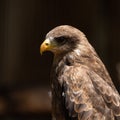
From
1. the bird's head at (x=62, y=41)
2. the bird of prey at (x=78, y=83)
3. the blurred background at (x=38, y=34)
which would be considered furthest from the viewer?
the blurred background at (x=38, y=34)

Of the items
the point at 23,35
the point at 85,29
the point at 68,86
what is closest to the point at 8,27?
the point at 23,35

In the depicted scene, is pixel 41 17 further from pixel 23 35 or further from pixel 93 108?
pixel 93 108

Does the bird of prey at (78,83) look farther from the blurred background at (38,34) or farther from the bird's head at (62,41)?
the blurred background at (38,34)

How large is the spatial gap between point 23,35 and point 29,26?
0.16m

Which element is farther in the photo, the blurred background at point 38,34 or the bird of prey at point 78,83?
the blurred background at point 38,34

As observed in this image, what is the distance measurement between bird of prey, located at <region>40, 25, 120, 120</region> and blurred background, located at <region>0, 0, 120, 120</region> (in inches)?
149

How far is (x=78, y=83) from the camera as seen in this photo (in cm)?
952

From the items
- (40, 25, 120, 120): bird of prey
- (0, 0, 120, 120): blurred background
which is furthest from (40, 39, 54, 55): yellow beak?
(0, 0, 120, 120): blurred background

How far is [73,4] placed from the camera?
1398 centimetres

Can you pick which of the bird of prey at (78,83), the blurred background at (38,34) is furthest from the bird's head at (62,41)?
the blurred background at (38,34)

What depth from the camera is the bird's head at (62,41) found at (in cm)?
991

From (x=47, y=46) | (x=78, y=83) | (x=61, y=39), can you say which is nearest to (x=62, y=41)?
(x=61, y=39)

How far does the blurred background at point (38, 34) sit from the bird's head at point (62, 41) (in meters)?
3.78

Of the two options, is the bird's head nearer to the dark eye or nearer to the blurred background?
the dark eye
